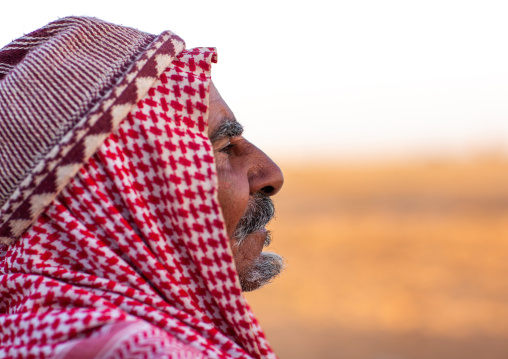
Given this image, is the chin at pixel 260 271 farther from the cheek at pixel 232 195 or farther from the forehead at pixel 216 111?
the forehead at pixel 216 111

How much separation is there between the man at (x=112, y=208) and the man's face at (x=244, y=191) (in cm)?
24

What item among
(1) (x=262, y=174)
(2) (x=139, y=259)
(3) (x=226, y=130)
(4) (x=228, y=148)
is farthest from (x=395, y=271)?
(2) (x=139, y=259)

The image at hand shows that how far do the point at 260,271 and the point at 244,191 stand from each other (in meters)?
0.45

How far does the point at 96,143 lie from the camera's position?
2023 millimetres

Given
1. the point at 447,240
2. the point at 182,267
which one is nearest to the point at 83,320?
the point at 182,267

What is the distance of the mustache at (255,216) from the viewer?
262 centimetres

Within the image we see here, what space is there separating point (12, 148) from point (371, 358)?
8.75 metres

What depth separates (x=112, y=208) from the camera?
6.71 feet

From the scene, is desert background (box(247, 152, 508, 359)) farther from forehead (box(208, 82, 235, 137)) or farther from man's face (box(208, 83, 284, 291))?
forehead (box(208, 82, 235, 137))

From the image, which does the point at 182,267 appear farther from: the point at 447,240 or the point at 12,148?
the point at 447,240

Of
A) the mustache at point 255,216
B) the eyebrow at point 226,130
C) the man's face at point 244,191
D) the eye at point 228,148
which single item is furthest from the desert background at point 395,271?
the eyebrow at point 226,130

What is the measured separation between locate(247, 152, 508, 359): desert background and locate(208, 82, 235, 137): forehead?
26.5 feet

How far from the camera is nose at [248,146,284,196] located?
2.67m

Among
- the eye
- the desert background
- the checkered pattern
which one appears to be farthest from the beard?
the desert background
